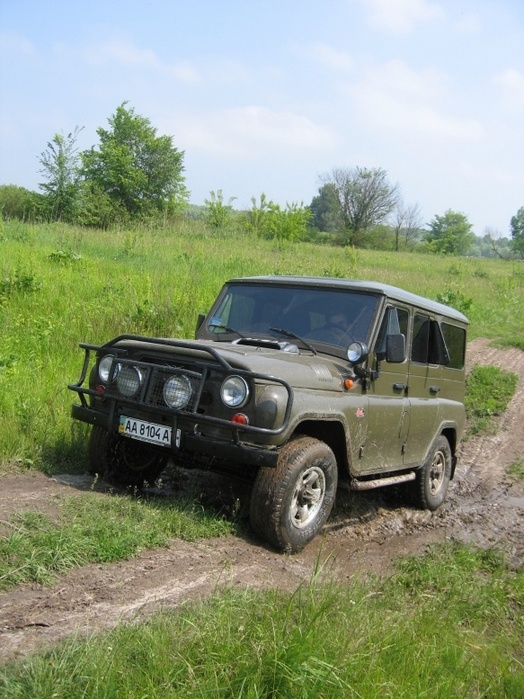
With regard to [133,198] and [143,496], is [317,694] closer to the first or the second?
[143,496]

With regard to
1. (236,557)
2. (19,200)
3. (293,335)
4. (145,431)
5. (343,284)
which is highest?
(19,200)

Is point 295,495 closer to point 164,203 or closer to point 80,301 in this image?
point 80,301

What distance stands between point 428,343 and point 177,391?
299 cm

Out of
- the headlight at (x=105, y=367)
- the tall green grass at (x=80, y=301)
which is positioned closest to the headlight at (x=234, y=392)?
the headlight at (x=105, y=367)

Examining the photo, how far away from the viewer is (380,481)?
5.90 m

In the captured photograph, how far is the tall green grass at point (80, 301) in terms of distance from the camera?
6738 millimetres

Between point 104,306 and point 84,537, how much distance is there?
697cm

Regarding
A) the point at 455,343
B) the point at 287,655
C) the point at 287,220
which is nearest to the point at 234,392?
the point at 287,655

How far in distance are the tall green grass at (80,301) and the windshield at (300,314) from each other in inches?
72.9

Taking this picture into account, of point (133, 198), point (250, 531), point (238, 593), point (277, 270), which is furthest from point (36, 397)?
point (133, 198)

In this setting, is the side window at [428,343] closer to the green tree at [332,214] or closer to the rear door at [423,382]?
the rear door at [423,382]

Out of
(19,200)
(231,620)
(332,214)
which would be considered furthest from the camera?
(332,214)

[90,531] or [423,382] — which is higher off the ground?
[423,382]

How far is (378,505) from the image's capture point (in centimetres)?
691
